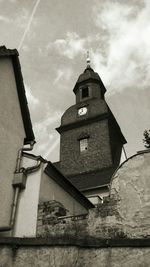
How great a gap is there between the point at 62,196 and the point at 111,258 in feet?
28.4

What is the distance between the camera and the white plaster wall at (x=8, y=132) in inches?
383

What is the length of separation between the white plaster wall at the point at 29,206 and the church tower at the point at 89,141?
834cm

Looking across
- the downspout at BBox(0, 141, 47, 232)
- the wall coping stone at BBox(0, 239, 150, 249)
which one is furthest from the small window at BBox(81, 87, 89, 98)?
the wall coping stone at BBox(0, 239, 150, 249)

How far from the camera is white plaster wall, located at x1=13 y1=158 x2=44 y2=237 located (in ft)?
31.3

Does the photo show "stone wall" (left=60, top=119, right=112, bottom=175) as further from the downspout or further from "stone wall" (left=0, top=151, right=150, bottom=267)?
"stone wall" (left=0, top=151, right=150, bottom=267)

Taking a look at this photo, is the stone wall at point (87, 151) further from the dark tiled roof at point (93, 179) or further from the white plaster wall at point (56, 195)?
the white plaster wall at point (56, 195)

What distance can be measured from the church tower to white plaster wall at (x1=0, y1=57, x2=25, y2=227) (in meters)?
8.60

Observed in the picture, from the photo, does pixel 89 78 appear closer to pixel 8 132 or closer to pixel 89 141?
pixel 89 141

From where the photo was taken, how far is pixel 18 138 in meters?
11.1

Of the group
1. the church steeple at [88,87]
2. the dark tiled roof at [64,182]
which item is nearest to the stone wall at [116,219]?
the dark tiled roof at [64,182]

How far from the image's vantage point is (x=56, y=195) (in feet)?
38.8

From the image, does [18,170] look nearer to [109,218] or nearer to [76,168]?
[109,218]

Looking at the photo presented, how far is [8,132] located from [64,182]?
3.33 meters

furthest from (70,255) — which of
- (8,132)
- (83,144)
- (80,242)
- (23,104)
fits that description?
(83,144)
